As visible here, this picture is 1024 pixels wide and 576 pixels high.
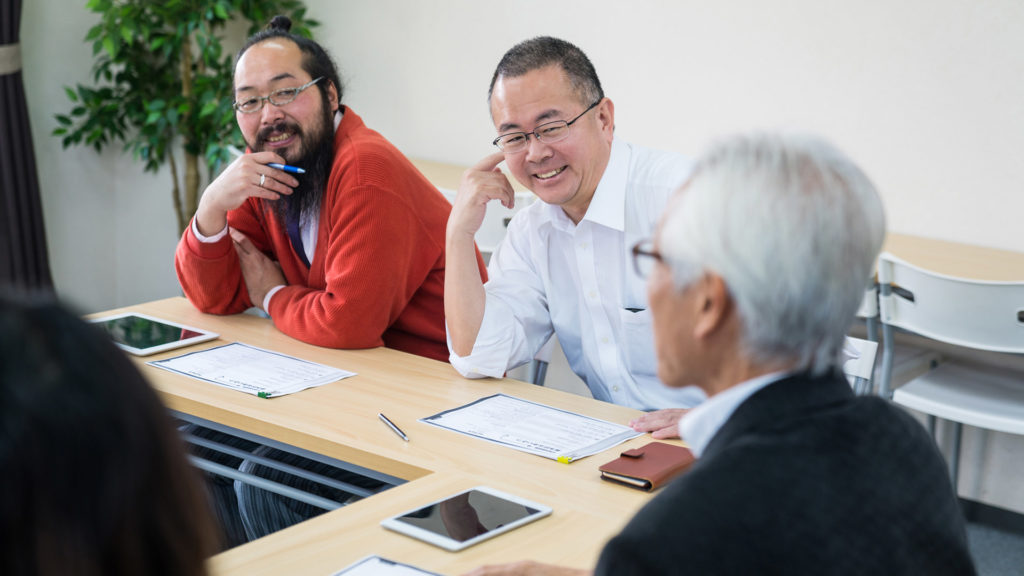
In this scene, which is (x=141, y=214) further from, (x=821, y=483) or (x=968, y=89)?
(x=821, y=483)

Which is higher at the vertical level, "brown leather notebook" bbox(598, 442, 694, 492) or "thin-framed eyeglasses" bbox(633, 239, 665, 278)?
"thin-framed eyeglasses" bbox(633, 239, 665, 278)

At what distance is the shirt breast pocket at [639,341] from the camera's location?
2.02 metres

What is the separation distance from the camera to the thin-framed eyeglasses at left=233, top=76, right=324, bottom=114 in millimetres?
2330

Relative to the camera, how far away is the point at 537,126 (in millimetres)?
2000

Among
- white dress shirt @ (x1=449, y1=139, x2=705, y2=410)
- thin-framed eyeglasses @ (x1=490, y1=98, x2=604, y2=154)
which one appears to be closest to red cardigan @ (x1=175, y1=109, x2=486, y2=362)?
white dress shirt @ (x1=449, y1=139, x2=705, y2=410)

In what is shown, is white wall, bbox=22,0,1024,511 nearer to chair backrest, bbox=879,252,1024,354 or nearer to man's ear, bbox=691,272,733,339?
chair backrest, bbox=879,252,1024,354

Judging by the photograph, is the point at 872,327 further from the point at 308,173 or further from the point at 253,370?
the point at 253,370

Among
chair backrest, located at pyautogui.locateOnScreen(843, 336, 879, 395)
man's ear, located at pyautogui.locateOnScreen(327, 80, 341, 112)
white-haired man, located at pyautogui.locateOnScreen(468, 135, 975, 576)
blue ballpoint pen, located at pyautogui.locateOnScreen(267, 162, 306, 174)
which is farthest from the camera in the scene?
man's ear, located at pyautogui.locateOnScreen(327, 80, 341, 112)

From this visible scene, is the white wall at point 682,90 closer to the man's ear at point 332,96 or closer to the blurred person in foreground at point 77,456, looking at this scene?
the man's ear at point 332,96

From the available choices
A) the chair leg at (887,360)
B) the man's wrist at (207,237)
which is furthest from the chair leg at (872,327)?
the man's wrist at (207,237)

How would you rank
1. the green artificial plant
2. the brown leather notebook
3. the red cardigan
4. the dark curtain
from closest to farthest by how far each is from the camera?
1. the brown leather notebook
2. the red cardigan
3. the dark curtain
4. the green artificial plant

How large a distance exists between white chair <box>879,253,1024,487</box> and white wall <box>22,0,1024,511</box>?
50cm

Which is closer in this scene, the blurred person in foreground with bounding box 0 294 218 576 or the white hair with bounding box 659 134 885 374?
the blurred person in foreground with bounding box 0 294 218 576

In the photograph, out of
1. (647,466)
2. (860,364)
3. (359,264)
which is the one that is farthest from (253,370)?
(860,364)
